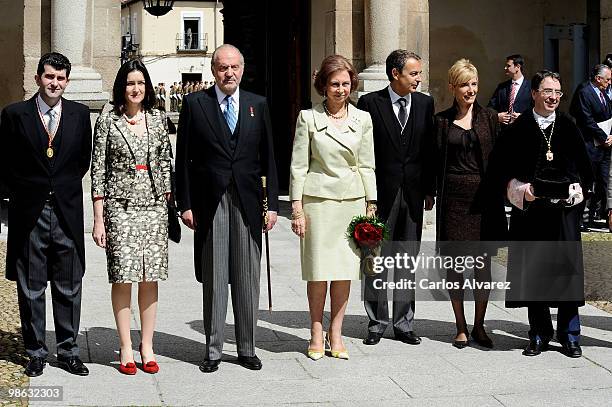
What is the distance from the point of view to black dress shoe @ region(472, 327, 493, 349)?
7648mm

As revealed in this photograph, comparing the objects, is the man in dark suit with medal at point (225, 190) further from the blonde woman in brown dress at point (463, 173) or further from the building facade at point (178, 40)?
the building facade at point (178, 40)

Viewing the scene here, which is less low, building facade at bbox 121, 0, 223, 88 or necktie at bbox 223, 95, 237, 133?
building facade at bbox 121, 0, 223, 88

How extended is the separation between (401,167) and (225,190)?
1.30 metres

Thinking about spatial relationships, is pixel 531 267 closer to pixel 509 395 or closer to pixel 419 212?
pixel 419 212

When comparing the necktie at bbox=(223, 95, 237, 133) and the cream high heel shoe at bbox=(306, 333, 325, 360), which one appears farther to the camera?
the cream high heel shoe at bbox=(306, 333, 325, 360)

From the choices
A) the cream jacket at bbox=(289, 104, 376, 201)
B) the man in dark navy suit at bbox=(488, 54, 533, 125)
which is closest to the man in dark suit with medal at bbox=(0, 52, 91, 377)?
the cream jacket at bbox=(289, 104, 376, 201)

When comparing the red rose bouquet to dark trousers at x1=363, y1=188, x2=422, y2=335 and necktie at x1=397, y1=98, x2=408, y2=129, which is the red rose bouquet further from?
necktie at x1=397, y1=98, x2=408, y2=129

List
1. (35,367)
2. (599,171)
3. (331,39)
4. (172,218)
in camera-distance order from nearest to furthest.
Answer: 1. (35,367)
2. (172,218)
3. (599,171)
4. (331,39)

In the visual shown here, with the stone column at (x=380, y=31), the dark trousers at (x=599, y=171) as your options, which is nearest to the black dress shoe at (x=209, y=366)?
the dark trousers at (x=599, y=171)

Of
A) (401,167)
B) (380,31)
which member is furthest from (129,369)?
(380,31)

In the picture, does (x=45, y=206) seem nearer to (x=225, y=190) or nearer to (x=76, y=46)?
(x=225, y=190)

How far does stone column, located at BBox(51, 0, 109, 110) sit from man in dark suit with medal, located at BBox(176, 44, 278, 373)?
19.5 feet

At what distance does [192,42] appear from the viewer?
223 ft

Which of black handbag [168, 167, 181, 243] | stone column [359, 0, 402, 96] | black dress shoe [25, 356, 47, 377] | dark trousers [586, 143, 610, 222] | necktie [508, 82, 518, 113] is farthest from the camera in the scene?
necktie [508, 82, 518, 113]
